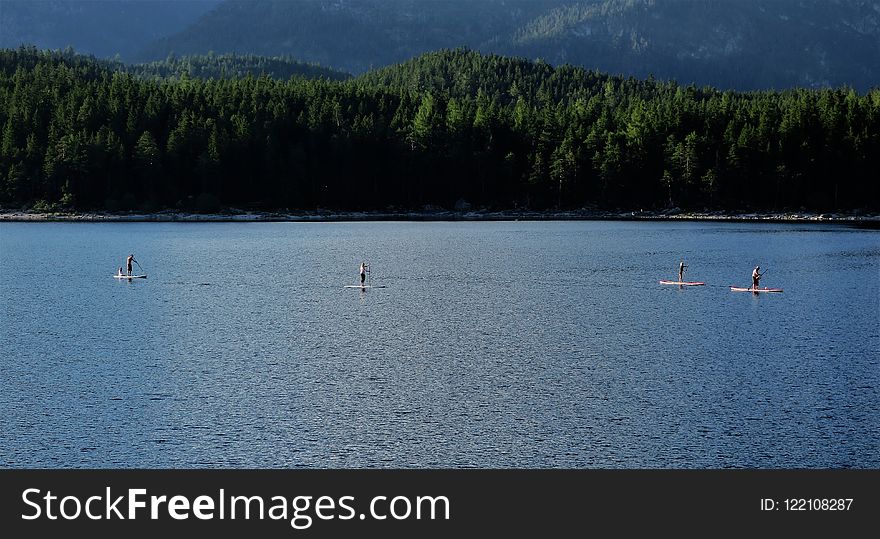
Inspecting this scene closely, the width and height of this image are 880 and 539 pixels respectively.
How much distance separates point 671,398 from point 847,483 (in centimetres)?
1210

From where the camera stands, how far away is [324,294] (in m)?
87.7

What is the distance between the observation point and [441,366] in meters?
54.8

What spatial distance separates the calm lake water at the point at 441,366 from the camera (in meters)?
39.6

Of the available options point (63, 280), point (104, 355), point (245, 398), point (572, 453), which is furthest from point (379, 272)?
point (572, 453)

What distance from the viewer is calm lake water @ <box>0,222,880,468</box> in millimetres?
39625

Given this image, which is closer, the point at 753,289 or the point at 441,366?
the point at 441,366

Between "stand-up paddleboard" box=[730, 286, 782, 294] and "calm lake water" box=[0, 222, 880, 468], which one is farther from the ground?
"stand-up paddleboard" box=[730, 286, 782, 294]

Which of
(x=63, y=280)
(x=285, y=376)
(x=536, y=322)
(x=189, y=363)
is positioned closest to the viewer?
(x=285, y=376)

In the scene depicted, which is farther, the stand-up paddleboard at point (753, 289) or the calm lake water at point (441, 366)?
the stand-up paddleboard at point (753, 289)

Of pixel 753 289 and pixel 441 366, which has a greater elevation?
pixel 753 289

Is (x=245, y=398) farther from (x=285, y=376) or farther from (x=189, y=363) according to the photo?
(x=189, y=363)

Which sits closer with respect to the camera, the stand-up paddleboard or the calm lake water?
the calm lake water

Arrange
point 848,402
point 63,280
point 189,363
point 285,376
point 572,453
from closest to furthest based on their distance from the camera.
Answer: point 572,453 < point 848,402 < point 285,376 < point 189,363 < point 63,280

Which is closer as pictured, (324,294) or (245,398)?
(245,398)
